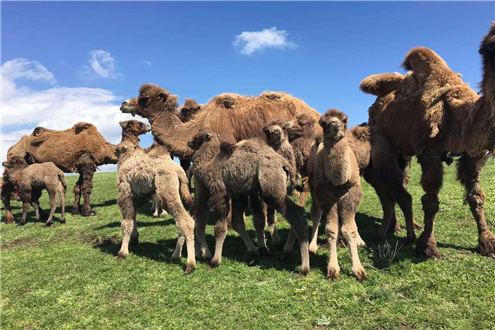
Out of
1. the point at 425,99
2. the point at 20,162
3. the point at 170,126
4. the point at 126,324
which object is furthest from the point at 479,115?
the point at 20,162

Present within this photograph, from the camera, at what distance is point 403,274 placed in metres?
5.11

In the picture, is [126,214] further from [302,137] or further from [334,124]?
[334,124]

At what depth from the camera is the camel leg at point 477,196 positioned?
18.8ft

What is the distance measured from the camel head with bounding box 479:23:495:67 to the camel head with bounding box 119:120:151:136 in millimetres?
7758

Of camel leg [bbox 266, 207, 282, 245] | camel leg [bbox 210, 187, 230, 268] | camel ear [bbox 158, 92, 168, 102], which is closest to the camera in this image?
camel leg [bbox 210, 187, 230, 268]

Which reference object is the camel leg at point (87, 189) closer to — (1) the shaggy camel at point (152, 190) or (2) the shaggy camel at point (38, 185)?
(2) the shaggy camel at point (38, 185)

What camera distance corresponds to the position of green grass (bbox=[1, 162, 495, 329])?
4129 millimetres

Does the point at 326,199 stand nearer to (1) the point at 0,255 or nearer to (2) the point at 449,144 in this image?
(2) the point at 449,144

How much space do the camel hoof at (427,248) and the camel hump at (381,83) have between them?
14.7 ft

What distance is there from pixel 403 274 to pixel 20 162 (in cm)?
1456

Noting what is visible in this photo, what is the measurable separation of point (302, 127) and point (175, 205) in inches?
138

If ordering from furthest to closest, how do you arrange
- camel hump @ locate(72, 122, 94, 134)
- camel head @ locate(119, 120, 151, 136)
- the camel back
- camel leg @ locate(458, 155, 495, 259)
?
camel hump @ locate(72, 122, 94, 134), the camel back, camel head @ locate(119, 120, 151, 136), camel leg @ locate(458, 155, 495, 259)

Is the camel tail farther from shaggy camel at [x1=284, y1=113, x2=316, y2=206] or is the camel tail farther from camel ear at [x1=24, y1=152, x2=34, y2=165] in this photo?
camel ear at [x1=24, y1=152, x2=34, y2=165]

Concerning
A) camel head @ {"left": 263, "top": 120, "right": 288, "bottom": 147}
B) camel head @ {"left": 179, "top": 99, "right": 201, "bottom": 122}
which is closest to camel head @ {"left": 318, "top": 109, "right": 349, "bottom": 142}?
camel head @ {"left": 263, "top": 120, "right": 288, "bottom": 147}
